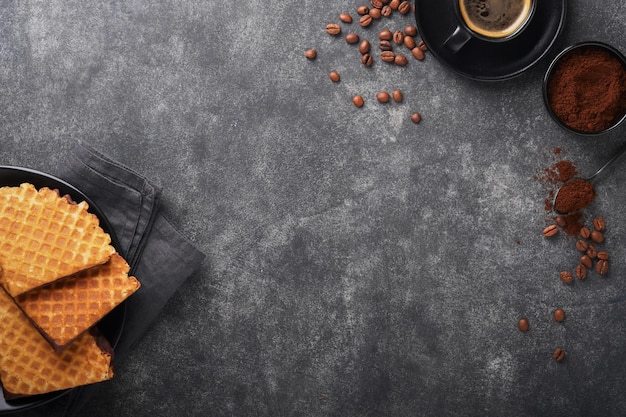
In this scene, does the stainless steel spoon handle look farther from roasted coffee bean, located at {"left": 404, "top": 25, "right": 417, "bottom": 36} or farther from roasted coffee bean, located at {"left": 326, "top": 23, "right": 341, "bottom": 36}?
roasted coffee bean, located at {"left": 326, "top": 23, "right": 341, "bottom": 36}

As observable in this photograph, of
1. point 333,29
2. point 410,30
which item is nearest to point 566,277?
point 410,30

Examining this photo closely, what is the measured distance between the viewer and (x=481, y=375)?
275 cm

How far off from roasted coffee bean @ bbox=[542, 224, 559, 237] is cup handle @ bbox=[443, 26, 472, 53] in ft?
3.09

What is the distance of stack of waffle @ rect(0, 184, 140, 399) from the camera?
2.28 meters

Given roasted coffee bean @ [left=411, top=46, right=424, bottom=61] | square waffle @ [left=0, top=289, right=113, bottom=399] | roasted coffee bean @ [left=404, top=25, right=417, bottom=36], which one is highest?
roasted coffee bean @ [left=404, top=25, right=417, bottom=36]

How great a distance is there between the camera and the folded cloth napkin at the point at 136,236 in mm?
2604

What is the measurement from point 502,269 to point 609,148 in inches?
30.1

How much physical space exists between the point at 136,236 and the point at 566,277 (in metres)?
2.02

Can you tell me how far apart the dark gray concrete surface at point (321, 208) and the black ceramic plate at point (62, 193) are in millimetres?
279

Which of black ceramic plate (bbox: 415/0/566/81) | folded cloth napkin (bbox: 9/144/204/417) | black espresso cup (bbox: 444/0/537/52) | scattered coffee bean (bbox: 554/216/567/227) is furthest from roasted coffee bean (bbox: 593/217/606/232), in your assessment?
folded cloth napkin (bbox: 9/144/204/417)

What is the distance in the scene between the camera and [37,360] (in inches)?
92.4

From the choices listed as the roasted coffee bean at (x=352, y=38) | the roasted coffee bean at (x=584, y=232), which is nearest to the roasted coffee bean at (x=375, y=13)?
the roasted coffee bean at (x=352, y=38)

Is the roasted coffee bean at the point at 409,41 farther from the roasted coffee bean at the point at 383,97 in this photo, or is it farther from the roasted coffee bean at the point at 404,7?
the roasted coffee bean at the point at 383,97

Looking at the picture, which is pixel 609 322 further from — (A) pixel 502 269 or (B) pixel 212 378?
(B) pixel 212 378
